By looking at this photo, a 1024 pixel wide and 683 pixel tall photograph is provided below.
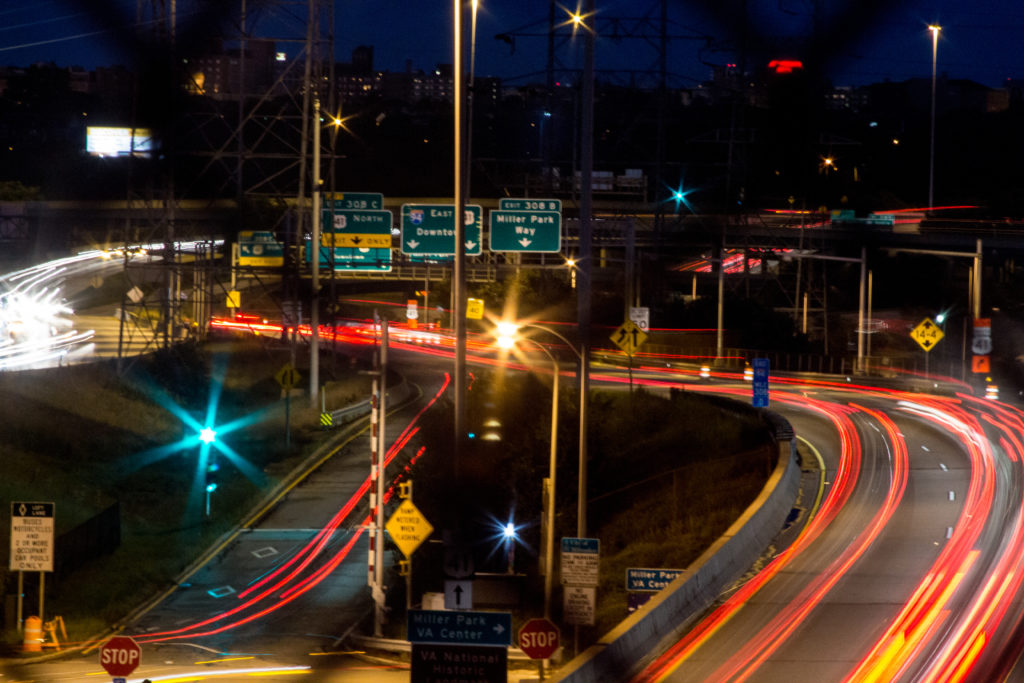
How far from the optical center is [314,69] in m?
45.6

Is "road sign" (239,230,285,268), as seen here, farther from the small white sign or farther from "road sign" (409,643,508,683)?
"road sign" (409,643,508,683)

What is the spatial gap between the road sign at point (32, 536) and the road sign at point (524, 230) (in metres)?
21.9

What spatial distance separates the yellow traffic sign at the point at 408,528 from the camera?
24.1m

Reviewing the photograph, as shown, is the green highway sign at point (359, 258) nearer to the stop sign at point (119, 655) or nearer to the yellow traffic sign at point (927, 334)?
the yellow traffic sign at point (927, 334)

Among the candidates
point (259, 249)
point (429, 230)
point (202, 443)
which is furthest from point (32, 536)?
point (259, 249)

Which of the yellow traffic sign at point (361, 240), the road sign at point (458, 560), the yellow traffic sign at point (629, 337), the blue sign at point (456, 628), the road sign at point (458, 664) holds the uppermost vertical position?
the yellow traffic sign at point (361, 240)

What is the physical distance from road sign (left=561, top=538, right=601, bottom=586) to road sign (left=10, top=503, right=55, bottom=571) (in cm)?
1026

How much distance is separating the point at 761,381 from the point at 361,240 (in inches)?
727

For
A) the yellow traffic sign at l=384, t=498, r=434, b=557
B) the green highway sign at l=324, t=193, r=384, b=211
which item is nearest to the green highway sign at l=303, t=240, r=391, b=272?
the green highway sign at l=324, t=193, r=384, b=211

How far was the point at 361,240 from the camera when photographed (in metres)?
47.3

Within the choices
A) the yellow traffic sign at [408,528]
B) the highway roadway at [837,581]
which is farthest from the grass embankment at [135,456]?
the yellow traffic sign at [408,528]

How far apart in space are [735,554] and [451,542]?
53.7ft

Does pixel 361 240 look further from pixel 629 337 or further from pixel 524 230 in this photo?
pixel 629 337

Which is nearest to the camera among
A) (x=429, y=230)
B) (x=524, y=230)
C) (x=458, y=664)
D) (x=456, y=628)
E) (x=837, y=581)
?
(x=458, y=664)
